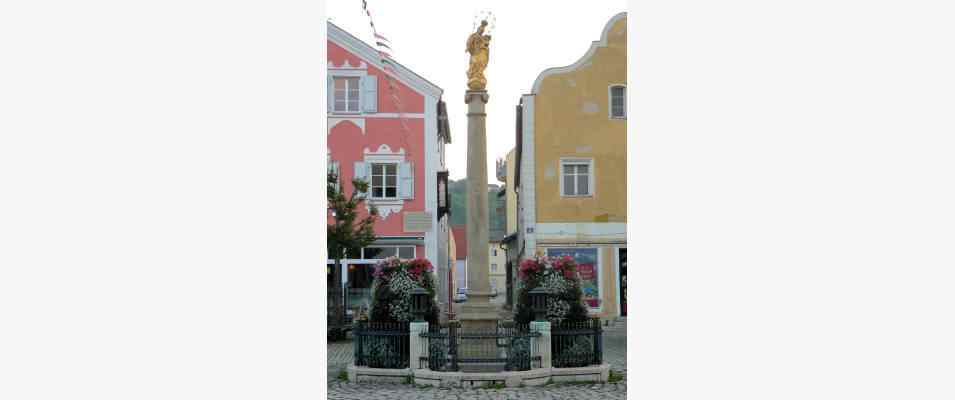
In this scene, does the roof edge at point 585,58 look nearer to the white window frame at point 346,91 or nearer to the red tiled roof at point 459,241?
the white window frame at point 346,91

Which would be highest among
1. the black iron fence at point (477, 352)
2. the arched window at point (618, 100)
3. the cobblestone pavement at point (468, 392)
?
the arched window at point (618, 100)

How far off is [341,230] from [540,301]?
6365 mm

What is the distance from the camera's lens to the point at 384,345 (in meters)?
11.1

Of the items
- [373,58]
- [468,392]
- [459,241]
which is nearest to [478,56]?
[468,392]

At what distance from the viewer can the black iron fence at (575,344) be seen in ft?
36.4

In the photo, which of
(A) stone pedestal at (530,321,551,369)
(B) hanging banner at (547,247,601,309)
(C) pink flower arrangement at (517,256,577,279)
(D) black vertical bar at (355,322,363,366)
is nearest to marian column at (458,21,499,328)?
(C) pink flower arrangement at (517,256,577,279)

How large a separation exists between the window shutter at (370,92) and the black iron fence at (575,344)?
971 centimetres

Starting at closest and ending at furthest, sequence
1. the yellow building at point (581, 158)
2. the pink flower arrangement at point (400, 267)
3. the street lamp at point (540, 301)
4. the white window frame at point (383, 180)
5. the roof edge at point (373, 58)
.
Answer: the street lamp at point (540, 301) → the pink flower arrangement at point (400, 267) → the roof edge at point (373, 58) → the white window frame at point (383, 180) → the yellow building at point (581, 158)

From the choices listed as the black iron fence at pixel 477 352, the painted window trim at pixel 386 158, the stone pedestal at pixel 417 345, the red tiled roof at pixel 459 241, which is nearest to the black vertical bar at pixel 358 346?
the stone pedestal at pixel 417 345

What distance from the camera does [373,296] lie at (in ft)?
38.1

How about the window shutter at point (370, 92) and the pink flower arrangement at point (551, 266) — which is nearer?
the pink flower arrangement at point (551, 266)

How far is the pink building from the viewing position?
758 inches

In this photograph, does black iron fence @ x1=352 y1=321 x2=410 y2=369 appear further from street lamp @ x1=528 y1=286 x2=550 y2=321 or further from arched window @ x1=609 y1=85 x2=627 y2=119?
arched window @ x1=609 y1=85 x2=627 y2=119

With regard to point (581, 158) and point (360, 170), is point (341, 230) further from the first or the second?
point (581, 158)
